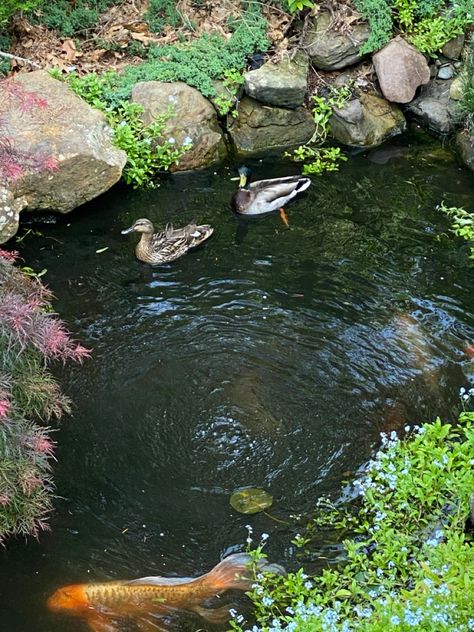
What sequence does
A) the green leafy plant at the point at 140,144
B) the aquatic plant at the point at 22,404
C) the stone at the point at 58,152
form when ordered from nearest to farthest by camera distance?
the aquatic plant at the point at 22,404 → the stone at the point at 58,152 → the green leafy plant at the point at 140,144

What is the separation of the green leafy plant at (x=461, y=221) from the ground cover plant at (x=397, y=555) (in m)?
2.82

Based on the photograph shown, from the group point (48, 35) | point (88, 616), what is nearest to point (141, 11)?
point (48, 35)

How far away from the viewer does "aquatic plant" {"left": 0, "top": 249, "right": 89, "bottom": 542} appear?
4.94 metres

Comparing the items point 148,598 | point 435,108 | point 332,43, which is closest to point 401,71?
point 435,108

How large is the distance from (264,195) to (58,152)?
2.21 metres

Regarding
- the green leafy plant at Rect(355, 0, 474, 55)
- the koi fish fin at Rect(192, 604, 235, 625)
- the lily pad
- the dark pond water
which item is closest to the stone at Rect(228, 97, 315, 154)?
the dark pond water

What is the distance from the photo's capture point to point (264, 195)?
8750mm

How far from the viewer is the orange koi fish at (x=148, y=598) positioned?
15.9 ft

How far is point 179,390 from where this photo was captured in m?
6.48

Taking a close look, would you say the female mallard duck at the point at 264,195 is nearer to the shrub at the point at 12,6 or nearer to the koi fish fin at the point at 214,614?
the shrub at the point at 12,6

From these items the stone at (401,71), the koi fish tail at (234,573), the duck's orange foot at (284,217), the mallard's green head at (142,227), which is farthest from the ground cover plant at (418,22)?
the koi fish tail at (234,573)

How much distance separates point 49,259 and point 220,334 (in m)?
2.18

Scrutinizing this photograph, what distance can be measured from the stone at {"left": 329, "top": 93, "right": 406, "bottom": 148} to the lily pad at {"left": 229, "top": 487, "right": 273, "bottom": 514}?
5.67 metres

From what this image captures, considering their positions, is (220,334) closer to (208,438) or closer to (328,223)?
(208,438)
